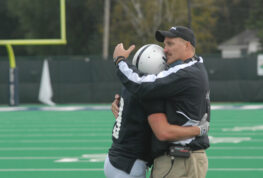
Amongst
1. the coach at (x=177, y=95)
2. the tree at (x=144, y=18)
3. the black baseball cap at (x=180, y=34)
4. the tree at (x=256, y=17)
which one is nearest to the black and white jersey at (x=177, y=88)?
the coach at (x=177, y=95)

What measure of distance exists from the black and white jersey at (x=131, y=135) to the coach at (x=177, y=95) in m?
0.13

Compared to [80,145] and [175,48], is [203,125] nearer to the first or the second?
[175,48]

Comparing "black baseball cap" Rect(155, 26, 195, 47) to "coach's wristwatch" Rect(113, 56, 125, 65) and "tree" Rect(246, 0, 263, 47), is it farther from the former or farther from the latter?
"tree" Rect(246, 0, 263, 47)

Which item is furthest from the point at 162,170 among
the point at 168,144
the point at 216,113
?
the point at 216,113

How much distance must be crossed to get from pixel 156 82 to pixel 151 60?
8.3 inches

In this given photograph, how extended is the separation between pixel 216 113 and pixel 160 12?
26043 mm

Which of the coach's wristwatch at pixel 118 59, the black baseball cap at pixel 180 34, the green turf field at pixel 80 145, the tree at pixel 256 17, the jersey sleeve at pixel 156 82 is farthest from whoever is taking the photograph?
the tree at pixel 256 17

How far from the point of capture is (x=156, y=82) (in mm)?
3832

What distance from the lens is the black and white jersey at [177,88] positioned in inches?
151

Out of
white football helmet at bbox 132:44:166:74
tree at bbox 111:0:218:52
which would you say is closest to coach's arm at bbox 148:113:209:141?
white football helmet at bbox 132:44:166:74

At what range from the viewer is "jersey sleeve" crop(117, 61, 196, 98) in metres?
3.82

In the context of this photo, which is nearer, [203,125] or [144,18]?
[203,125]

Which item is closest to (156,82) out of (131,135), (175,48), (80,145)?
(175,48)

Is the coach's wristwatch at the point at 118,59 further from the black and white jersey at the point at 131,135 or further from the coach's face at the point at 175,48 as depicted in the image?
the coach's face at the point at 175,48
